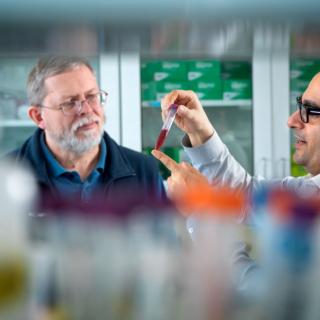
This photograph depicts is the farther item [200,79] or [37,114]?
[200,79]

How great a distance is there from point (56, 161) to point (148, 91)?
162cm

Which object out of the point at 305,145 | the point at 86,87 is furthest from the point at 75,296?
the point at 305,145

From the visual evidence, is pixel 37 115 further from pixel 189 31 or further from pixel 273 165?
pixel 273 165

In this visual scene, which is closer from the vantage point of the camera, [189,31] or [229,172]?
[189,31]

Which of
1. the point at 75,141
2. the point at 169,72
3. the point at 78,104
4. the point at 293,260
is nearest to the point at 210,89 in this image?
the point at 169,72

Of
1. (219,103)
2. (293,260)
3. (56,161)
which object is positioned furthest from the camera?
(219,103)

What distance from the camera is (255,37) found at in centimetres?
46

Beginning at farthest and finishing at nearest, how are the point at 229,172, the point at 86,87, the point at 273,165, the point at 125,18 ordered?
1. the point at 273,165
2. the point at 229,172
3. the point at 86,87
4. the point at 125,18

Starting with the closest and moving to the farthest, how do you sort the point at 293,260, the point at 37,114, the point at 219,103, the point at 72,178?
the point at 293,260
the point at 72,178
the point at 37,114
the point at 219,103

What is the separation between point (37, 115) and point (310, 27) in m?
0.66

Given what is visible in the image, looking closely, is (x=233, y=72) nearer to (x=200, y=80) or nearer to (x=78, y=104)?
(x=200, y=80)

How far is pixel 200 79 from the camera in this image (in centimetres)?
241

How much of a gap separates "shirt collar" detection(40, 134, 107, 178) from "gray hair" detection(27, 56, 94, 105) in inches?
3.0

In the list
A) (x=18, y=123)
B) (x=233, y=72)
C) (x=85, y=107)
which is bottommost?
(x=18, y=123)
